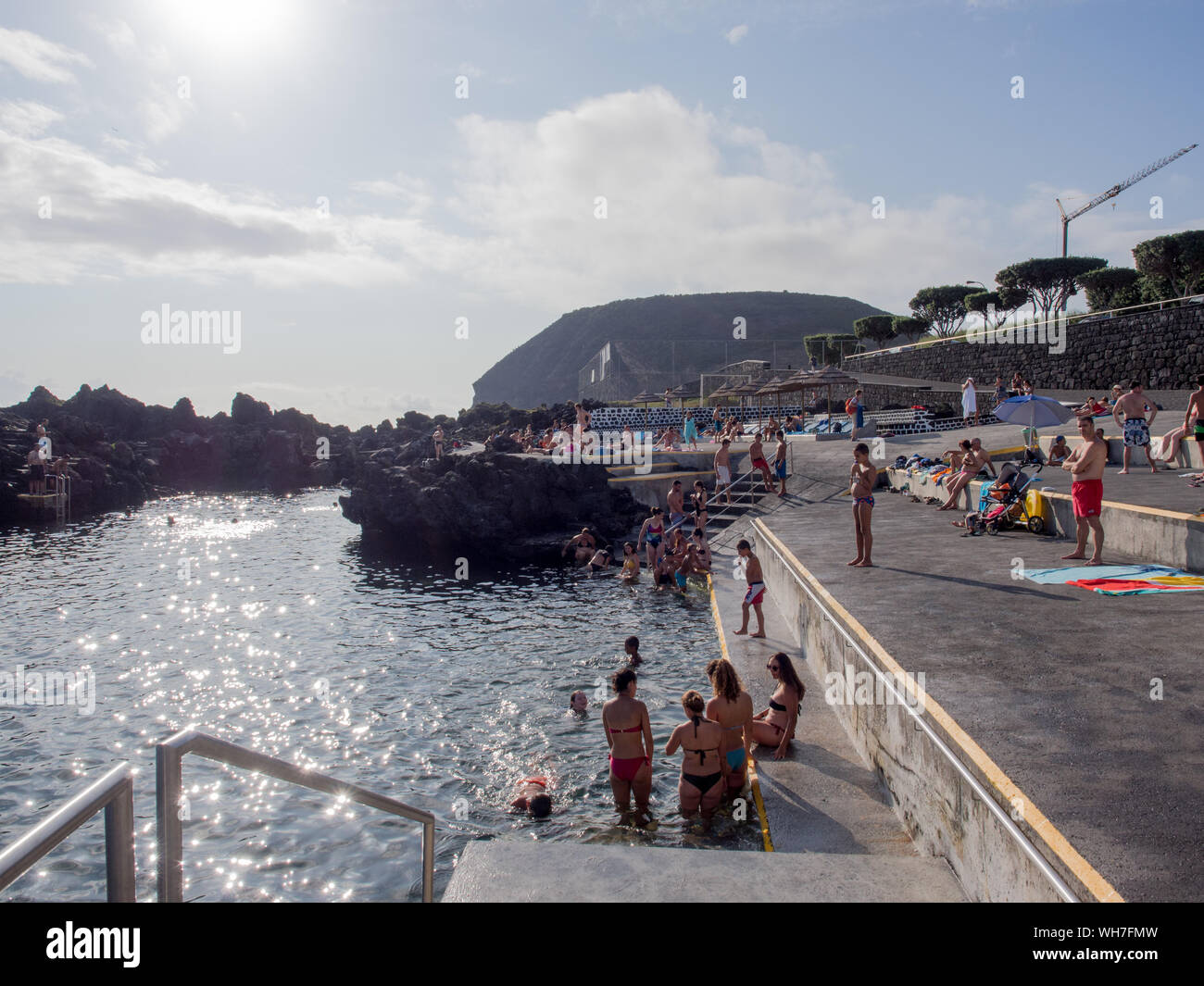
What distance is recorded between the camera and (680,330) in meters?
146

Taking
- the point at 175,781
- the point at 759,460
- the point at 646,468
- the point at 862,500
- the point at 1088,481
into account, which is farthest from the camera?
the point at 646,468

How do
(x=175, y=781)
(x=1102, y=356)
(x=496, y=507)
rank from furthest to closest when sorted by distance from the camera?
(x=1102, y=356) → (x=496, y=507) → (x=175, y=781)

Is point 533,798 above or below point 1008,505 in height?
below

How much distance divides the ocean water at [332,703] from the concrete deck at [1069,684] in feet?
8.28

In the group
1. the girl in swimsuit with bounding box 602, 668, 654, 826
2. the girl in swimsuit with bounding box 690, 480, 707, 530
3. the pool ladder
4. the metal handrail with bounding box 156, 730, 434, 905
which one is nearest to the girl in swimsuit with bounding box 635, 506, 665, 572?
the girl in swimsuit with bounding box 690, 480, 707, 530

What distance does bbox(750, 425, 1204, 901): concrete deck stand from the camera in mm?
4125

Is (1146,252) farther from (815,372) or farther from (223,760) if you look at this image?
(223,760)

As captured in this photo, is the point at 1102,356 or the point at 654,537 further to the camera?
the point at 1102,356

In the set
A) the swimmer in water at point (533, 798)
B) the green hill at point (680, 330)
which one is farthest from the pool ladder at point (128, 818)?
the green hill at point (680, 330)

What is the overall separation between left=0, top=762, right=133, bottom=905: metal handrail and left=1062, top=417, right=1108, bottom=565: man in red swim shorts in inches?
410

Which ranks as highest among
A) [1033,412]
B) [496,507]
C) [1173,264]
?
[1173,264]

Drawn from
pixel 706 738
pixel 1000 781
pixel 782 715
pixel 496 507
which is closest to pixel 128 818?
pixel 1000 781

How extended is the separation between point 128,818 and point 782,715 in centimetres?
698

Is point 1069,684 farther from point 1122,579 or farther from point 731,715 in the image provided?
point 1122,579
